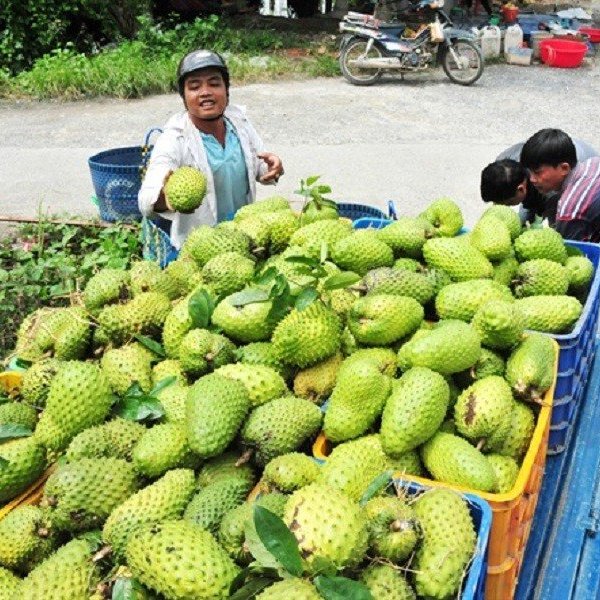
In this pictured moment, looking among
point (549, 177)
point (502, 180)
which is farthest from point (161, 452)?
point (549, 177)

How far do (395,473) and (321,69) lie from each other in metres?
10.9

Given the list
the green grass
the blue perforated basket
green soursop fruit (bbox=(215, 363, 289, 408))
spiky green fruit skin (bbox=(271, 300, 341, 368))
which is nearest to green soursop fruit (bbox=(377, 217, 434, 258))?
spiky green fruit skin (bbox=(271, 300, 341, 368))

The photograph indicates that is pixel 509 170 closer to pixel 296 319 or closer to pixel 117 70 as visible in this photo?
pixel 296 319

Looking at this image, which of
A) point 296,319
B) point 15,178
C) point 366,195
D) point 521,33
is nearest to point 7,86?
point 15,178

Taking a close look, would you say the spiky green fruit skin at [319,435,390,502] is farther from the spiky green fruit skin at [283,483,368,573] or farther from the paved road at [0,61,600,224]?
the paved road at [0,61,600,224]

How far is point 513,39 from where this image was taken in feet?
41.8

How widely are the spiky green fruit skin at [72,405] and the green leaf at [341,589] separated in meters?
0.89

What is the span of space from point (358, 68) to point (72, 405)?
33.9ft

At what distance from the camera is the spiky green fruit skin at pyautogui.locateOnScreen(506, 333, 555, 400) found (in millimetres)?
1926

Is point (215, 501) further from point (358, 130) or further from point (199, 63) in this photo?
point (358, 130)

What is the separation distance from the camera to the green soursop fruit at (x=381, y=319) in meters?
2.11

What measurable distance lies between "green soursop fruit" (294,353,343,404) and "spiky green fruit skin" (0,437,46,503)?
720 millimetres

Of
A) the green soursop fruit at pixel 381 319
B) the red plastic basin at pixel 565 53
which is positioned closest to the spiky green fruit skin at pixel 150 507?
the green soursop fruit at pixel 381 319

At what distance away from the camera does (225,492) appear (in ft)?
5.60
